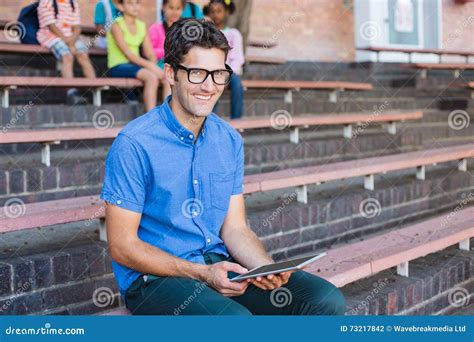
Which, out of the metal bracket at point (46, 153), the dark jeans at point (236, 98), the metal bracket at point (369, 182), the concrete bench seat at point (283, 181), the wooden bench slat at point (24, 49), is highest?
the wooden bench slat at point (24, 49)

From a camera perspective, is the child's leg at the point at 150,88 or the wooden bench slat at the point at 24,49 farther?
the wooden bench slat at the point at 24,49

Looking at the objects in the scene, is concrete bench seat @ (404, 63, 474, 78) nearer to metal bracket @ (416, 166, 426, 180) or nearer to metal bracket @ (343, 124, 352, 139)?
metal bracket @ (343, 124, 352, 139)

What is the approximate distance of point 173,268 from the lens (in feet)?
6.38

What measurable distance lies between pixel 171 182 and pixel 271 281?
0.41 meters

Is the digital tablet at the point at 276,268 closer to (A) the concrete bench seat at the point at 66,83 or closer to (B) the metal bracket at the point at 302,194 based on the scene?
(B) the metal bracket at the point at 302,194

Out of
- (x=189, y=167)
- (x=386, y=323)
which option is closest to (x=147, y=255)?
(x=189, y=167)

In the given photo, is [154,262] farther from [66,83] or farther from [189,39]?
[66,83]

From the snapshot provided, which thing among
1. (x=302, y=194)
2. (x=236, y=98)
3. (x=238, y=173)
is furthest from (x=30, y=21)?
Result: (x=238, y=173)

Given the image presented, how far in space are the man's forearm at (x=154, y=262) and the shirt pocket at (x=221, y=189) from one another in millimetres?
237

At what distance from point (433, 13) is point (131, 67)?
308 inches

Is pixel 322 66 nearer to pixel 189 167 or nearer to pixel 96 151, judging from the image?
pixel 96 151

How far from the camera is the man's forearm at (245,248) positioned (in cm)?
213

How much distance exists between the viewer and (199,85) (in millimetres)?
1972

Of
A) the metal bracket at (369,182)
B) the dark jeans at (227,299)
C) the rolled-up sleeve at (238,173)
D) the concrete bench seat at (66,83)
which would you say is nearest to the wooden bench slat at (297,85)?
the concrete bench seat at (66,83)
